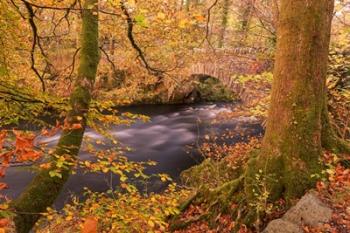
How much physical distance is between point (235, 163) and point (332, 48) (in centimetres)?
397

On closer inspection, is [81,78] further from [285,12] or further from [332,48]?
[332,48]

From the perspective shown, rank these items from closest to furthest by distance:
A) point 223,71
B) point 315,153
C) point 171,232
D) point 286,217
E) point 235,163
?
point 286,217 → point 315,153 → point 171,232 → point 235,163 → point 223,71

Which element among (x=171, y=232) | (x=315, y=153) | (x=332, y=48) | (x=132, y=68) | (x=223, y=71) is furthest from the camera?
(x=132, y=68)

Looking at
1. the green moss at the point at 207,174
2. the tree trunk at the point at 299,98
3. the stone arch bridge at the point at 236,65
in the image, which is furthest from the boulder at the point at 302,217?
the stone arch bridge at the point at 236,65

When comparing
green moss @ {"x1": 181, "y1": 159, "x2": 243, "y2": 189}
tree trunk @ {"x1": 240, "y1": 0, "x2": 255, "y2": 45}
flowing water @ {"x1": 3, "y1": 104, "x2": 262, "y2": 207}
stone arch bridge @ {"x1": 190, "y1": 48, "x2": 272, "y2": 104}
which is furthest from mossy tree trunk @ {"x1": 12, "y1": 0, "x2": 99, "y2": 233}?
tree trunk @ {"x1": 240, "y1": 0, "x2": 255, "y2": 45}

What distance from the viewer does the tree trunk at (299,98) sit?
458cm

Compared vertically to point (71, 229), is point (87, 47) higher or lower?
higher

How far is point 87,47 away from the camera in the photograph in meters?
5.46

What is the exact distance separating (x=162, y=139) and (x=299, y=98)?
1155 centimetres

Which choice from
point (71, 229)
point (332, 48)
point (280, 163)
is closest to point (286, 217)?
point (280, 163)

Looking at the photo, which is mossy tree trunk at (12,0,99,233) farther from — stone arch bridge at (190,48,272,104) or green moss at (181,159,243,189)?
stone arch bridge at (190,48,272,104)

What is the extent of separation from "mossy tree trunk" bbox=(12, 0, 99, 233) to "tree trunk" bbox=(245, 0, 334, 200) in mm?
2641

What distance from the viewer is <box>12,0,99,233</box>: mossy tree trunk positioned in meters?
4.57

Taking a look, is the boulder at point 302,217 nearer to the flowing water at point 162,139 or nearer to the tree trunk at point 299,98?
the tree trunk at point 299,98
